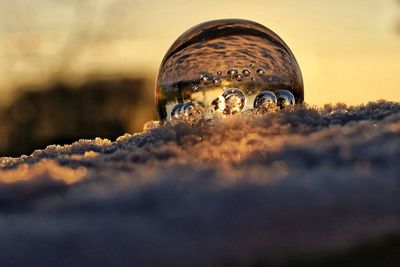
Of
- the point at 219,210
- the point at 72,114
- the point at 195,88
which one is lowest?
the point at 219,210

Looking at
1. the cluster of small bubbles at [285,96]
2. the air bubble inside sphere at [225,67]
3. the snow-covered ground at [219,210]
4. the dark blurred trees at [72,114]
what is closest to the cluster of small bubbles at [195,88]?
the air bubble inside sphere at [225,67]

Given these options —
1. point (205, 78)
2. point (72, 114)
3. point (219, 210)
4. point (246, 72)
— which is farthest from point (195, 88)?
point (72, 114)

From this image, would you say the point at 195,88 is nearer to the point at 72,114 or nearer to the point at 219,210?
the point at 219,210

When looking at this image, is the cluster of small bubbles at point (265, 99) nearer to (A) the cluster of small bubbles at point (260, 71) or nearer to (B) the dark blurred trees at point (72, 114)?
(A) the cluster of small bubbles at point (260, 71)

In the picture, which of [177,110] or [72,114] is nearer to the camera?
[177,110]

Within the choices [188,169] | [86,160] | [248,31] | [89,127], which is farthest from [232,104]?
[89,127]

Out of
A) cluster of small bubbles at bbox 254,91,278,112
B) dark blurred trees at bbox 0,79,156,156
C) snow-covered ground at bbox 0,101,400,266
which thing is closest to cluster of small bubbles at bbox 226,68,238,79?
cluster of small bubbles at bbox 254,91,278,112
